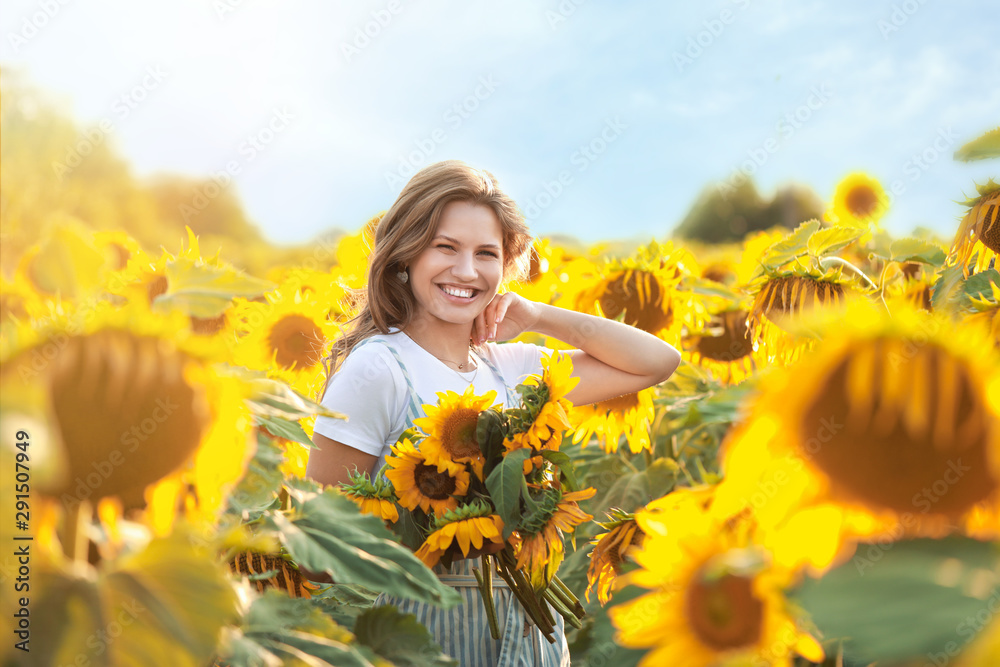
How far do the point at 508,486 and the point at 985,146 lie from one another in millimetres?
779

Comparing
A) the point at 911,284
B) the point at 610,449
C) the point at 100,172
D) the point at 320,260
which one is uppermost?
the point at 100,172

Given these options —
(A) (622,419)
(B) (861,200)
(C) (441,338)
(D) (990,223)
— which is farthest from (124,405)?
(B) (861,200)

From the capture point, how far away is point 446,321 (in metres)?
2.26

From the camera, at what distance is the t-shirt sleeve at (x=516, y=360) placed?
2383 millimetres

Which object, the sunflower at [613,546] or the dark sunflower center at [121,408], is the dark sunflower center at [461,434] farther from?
the dark sunflower center at [121,408]

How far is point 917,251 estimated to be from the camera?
172 centimetres

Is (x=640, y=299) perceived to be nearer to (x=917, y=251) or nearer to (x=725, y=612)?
(x=917, y=251)

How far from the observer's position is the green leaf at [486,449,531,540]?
1.16 meters

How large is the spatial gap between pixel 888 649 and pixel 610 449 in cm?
222

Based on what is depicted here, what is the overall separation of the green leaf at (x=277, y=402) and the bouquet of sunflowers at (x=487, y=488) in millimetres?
580

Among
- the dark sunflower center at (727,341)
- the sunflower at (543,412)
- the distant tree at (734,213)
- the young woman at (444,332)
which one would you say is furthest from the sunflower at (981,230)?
the distant tree at (734,213)

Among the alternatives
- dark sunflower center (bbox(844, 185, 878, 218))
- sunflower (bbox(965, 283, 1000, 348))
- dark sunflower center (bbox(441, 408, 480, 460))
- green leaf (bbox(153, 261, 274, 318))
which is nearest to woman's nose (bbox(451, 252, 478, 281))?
dark sunflower center (bbox(441, 408, 480, 460))

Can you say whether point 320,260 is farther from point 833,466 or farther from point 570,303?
point 833,466

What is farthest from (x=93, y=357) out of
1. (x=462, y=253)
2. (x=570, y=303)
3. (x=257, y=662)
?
(x=570, y=303)
